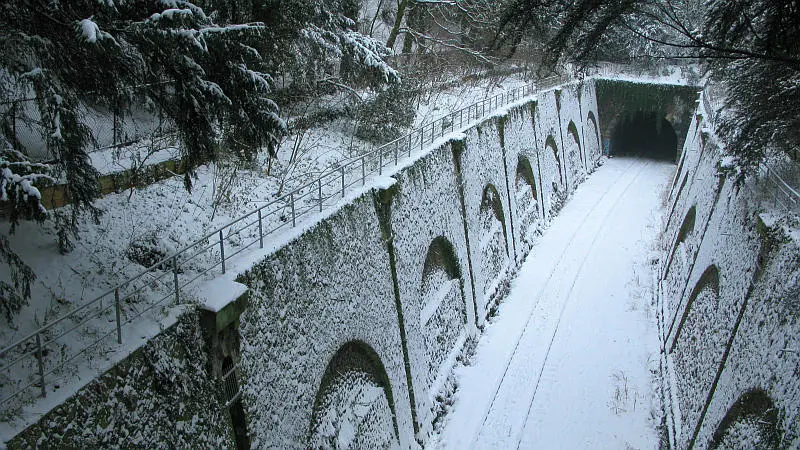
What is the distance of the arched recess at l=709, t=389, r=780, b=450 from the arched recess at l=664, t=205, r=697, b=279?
9154 mm

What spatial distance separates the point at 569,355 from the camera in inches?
609

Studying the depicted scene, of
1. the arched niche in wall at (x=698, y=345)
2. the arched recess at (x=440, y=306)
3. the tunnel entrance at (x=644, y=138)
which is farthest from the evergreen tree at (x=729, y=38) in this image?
the tunnel entrance at (x=644, y=138)

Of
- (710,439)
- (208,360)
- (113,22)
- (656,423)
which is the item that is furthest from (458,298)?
(113,22)

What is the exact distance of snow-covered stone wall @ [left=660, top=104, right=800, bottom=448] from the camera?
8.46 meters

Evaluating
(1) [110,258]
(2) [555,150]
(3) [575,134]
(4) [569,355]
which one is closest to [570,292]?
(4) [569,355]

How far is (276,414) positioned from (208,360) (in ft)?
4.90

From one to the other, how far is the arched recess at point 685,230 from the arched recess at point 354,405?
11.6 meters

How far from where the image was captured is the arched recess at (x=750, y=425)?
814 cm

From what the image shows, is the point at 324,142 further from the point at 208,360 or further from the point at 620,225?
the point at 620,225

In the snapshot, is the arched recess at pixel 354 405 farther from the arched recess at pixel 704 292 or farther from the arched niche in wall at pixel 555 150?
the arched niche in wall at pixel 555 150

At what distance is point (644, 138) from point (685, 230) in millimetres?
24222

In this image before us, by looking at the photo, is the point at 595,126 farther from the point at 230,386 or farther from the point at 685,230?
the point at 230,386

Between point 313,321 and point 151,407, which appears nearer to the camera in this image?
point 151,407

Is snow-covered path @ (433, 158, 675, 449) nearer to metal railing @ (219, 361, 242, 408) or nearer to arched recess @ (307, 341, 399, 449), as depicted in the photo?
arched recess @ (307, 341, 399, 449)
